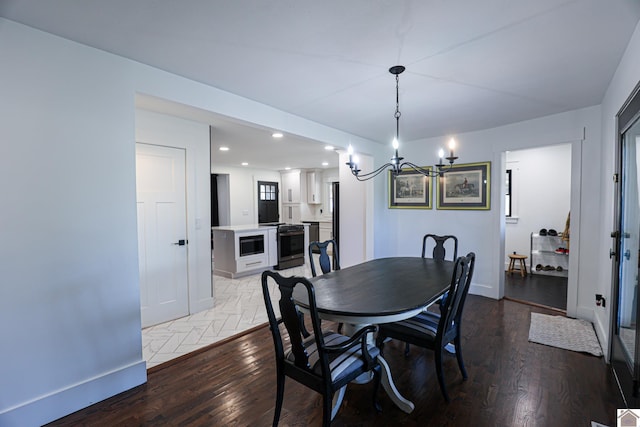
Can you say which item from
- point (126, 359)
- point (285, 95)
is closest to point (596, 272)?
point (285, 95)

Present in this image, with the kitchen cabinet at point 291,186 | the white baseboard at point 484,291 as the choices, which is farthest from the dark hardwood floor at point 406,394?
the kitchen cabinet at point 291,186

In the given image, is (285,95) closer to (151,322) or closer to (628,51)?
(628,51)

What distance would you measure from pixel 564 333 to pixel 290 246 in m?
4.53

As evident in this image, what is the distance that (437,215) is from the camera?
4656mm

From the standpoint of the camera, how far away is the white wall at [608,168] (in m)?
1.91

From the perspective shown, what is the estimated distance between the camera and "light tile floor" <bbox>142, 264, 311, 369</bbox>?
2766 mm

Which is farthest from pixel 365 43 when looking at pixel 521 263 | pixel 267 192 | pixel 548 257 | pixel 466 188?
pixel 267 192

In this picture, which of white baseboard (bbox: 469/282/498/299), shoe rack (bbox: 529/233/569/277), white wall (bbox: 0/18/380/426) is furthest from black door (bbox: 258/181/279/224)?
shoe rack (bbox: 529/233/569/277)

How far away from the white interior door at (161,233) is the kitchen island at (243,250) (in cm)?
163

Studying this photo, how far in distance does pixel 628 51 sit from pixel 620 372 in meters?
2.23

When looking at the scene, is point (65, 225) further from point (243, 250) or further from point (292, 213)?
point (292, 213)

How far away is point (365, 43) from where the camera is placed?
1.90 m

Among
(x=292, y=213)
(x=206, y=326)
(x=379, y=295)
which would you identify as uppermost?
(x=292, y=213)

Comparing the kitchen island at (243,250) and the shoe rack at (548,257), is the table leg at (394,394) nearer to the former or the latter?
the kitchen island at (243,250)
